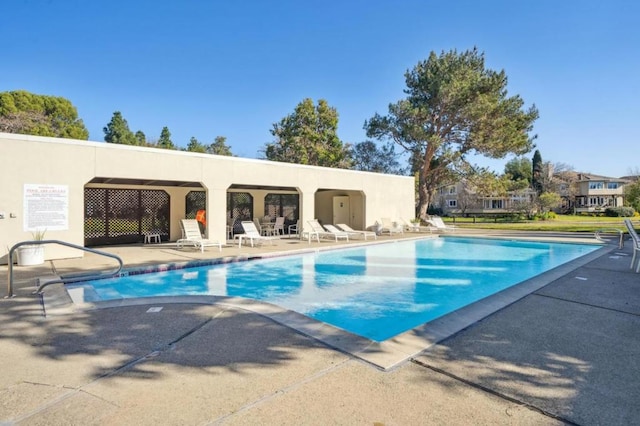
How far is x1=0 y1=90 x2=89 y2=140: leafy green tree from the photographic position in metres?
29.7

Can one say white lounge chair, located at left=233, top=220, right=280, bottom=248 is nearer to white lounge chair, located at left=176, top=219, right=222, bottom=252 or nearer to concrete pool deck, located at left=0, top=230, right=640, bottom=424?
white lounge chair, located at left=176, top=219, right=222, bottom=252

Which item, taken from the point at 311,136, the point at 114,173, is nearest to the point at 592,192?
the point at 311,136

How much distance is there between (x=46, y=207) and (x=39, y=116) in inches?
1161

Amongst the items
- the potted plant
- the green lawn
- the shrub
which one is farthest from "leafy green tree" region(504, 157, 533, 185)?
the potted plant

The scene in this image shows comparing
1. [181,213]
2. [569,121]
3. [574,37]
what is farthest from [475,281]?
[569,121]

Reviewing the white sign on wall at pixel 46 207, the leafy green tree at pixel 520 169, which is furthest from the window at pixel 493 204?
the white sign on wall at pixel 46 207

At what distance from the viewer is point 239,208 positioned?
Answer: 19016 millimetres

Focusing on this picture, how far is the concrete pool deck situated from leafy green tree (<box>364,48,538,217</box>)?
73.1 ft

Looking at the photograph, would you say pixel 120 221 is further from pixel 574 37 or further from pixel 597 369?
pixel 574 37

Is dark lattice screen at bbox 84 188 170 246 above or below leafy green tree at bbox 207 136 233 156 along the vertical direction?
below

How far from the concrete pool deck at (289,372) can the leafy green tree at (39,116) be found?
32.4m

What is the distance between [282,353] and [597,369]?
291 cm

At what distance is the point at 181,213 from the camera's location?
641 inches

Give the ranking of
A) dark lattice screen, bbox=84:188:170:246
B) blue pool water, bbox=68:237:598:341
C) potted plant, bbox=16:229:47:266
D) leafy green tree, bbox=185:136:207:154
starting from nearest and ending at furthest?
blue pool water, bbox=68:237:598:341, potted plant, bbox=16:229:47:266, dark lattice screen, bbox=84:188:170:246, leafy green tree, bbox=185:136:207:154
